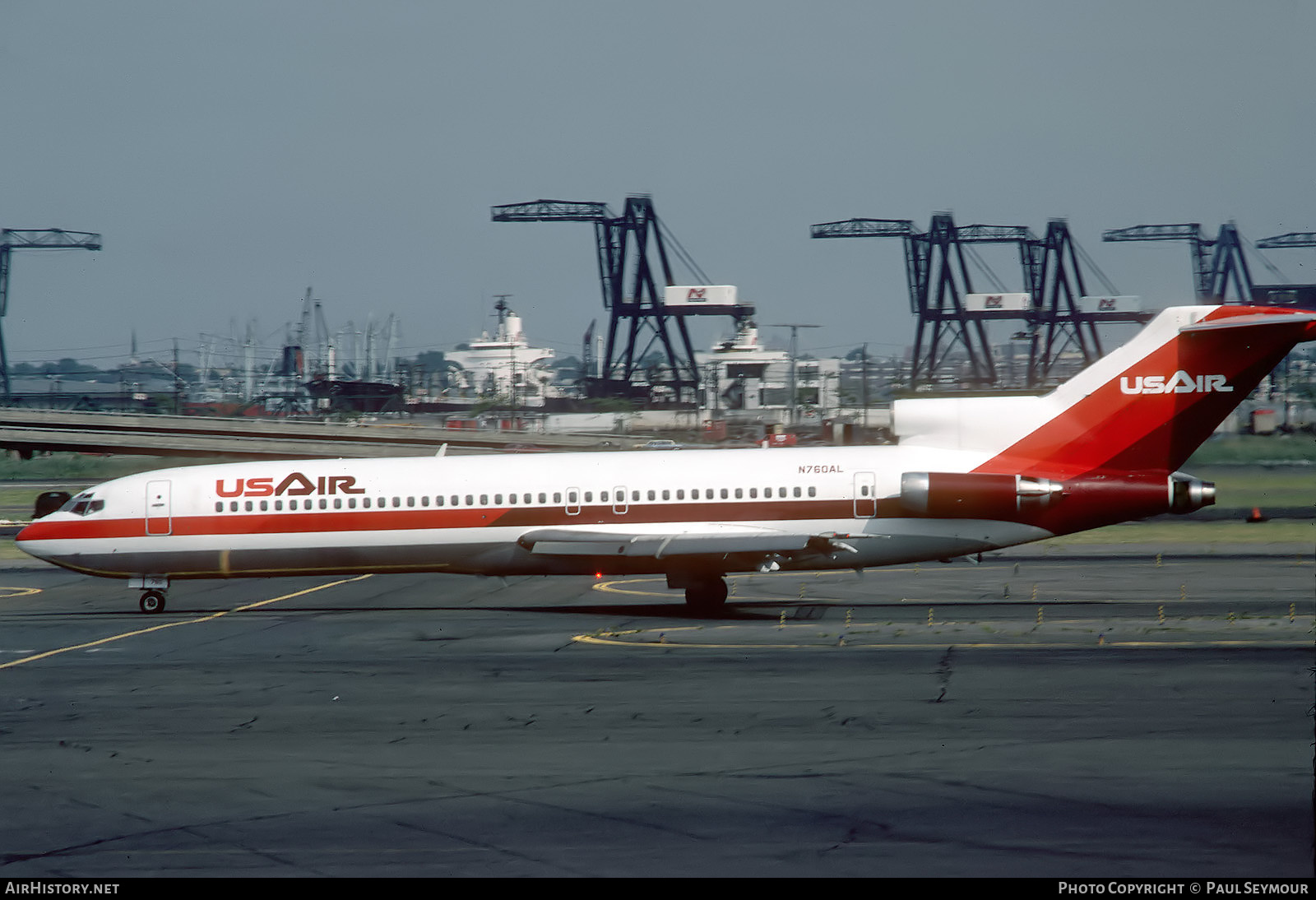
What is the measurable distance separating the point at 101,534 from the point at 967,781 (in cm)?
2406

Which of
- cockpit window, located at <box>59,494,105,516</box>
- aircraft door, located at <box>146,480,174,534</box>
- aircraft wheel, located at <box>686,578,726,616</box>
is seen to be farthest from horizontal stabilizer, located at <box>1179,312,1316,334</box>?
cockpit window, located at <box>59,494,105,516</box>

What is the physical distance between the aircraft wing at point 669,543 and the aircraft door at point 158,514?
881cm

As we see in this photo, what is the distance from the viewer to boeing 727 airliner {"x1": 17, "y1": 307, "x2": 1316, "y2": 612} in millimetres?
28594

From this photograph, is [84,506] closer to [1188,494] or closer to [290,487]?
[290,487]

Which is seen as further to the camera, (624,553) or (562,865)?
(624,553)

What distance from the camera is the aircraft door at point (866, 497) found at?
2914cm

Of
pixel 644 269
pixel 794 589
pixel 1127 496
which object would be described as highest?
pixel 644 269

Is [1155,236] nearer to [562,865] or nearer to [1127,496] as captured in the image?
[1127,496]

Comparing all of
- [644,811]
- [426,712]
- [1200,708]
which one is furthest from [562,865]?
[1200,708]

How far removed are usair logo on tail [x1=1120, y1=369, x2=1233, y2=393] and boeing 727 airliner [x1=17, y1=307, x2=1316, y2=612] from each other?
0.04 meters

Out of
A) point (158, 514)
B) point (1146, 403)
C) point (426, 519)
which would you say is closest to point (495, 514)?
point (426, 519)

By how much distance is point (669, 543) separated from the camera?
28.4 meters

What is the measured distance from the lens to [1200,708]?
1758 centimetres

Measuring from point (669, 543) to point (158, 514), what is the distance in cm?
1273
